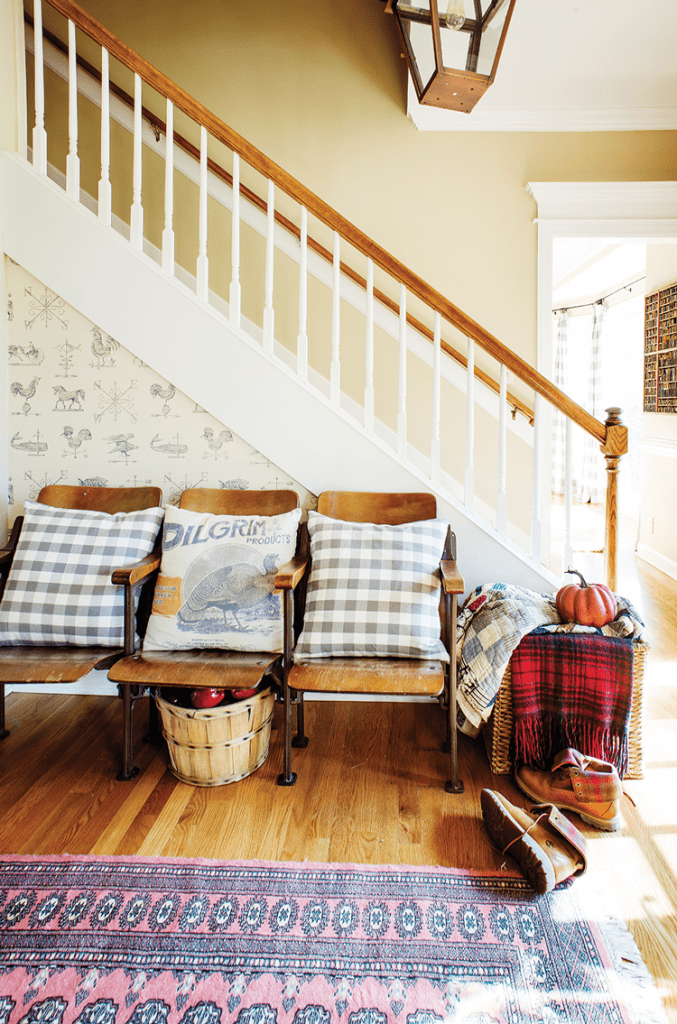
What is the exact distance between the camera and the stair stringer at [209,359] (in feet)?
8.68

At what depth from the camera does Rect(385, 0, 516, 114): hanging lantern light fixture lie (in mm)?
1971

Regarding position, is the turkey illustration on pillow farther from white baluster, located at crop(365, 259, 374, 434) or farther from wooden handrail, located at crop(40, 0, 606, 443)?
wooden handrail, located at crop(40, 0, 606, 443)

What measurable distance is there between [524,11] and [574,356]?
6.77 meters

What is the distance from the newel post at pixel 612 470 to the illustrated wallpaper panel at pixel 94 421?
1148 mm

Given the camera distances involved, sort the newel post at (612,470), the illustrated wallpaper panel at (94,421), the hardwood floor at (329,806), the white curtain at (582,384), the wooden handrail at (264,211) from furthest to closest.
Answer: the white curtain at (582,384) < the wooden handrail at (264,211) < the illustrated wallpaper panel at (94,421) < the newel post at (612,470) < the hardwood floor at (329,806)

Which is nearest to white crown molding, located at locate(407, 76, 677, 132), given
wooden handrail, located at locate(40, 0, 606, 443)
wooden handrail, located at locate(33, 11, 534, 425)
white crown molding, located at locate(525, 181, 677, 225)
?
white crown molding, located at locate(525, 181, 677, 225)

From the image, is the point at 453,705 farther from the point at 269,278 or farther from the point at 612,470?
the point at 269,278

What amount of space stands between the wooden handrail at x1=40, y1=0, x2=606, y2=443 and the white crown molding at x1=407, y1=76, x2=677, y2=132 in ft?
5.28

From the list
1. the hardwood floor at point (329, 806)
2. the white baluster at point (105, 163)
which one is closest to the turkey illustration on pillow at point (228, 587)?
the hardwood floor at point (329, 806)

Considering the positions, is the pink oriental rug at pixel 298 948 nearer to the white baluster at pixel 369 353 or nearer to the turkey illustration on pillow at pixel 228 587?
the turkey illustration on pillow at pixel 228 587

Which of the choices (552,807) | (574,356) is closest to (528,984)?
(552,807)

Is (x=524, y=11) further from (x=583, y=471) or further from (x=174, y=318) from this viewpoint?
(x=583, y=471)

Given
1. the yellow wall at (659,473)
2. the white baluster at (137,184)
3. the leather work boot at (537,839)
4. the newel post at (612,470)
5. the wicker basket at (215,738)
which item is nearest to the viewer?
the leather work boot at (537,839)

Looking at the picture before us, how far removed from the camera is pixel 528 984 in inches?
56.9
